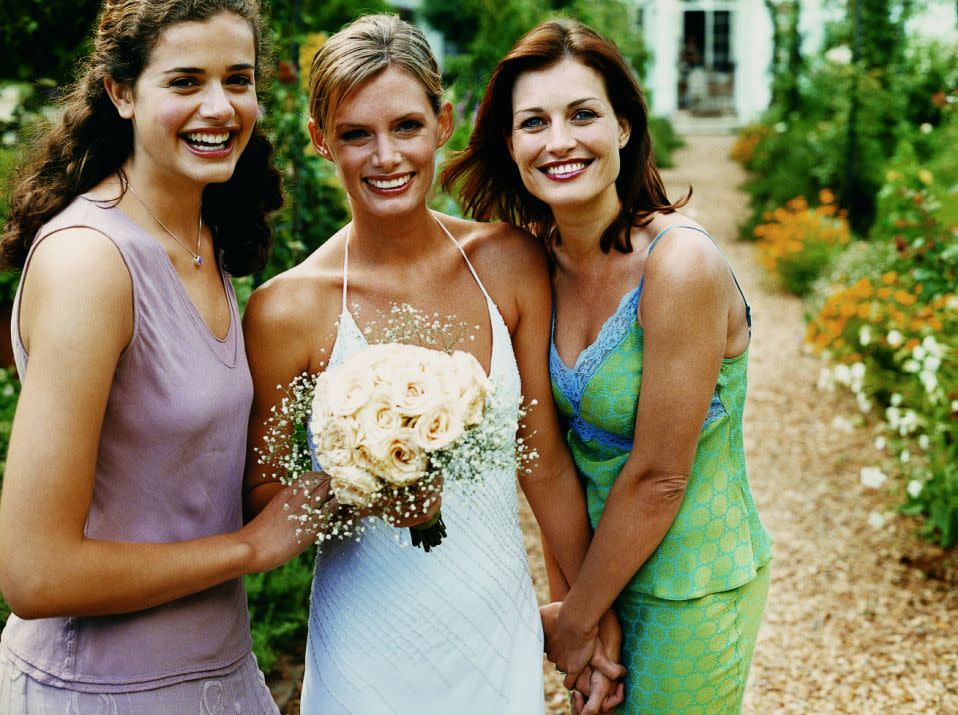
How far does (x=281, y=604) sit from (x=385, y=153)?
2486 mm

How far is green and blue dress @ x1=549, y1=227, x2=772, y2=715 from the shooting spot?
7.67 ft

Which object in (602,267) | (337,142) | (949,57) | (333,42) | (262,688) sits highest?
(333,42)

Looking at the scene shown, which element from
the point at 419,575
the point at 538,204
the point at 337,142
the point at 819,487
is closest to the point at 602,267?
the point at 538,204

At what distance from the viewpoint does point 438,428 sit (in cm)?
176

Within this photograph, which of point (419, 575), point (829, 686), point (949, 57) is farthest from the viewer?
point (949, 57)

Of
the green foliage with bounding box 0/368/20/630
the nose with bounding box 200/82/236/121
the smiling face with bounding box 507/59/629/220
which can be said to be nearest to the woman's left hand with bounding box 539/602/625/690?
the smiling face with bounding box 507/59/629/220

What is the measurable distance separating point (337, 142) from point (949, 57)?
1371 centimetres

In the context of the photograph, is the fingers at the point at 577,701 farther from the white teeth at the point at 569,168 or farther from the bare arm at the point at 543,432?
the white teeth at the point at 569,168

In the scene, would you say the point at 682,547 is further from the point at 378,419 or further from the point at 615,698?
the point at 378,419

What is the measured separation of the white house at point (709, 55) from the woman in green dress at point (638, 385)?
2530cm

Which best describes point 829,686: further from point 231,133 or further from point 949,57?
point 949,57

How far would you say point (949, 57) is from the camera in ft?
44.4

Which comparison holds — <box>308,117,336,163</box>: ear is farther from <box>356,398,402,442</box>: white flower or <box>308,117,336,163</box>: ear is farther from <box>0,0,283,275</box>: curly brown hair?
<box>356,398,402,442</box>: white flower

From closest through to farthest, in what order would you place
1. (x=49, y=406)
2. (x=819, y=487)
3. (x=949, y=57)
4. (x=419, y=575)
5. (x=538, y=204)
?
1. (x=49, y=406)
2. (x=419, y=575)
3. (x=538, y=204)
4. (x=819, y=487)
5. (x=949, y=57)
